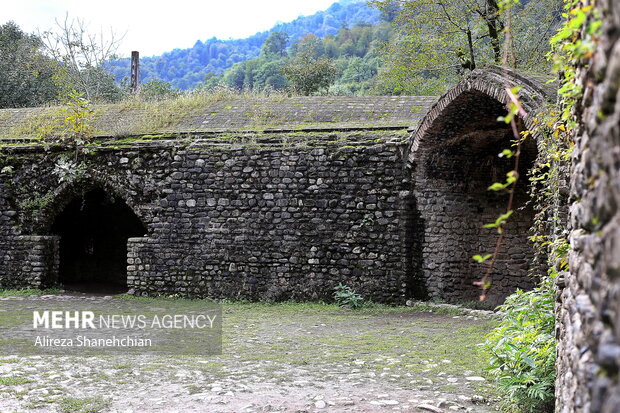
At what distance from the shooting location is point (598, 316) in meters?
2.00

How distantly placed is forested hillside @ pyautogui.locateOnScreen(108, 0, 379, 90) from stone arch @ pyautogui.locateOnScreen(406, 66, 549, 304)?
2406 inches

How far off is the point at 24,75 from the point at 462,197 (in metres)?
18.6

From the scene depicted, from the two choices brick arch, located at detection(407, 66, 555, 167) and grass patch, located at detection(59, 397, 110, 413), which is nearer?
grass patch, located at detection(59, 397, 110, 413)

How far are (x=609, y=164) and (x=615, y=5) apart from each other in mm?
443

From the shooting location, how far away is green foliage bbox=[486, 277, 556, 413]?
4.34m

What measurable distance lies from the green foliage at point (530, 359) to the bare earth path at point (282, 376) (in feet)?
0.91

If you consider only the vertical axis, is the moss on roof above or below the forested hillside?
below

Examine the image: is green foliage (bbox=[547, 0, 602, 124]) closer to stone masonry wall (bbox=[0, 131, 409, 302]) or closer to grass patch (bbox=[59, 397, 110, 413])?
grass patch (bbox=[59, 397, 110, 413])

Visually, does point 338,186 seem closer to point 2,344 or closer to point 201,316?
point 201,316

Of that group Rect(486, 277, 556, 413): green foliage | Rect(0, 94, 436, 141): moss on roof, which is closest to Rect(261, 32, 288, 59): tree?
Rect(0, 94, 436, 141): moss on roof

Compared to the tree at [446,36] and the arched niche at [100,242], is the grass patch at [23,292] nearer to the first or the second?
the arched niche at [100,242]

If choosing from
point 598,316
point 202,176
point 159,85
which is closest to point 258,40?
point 159,85

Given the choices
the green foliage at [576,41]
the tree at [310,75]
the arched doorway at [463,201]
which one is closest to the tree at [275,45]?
the tree at [310,75]

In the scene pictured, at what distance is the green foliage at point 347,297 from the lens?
9.92 m
